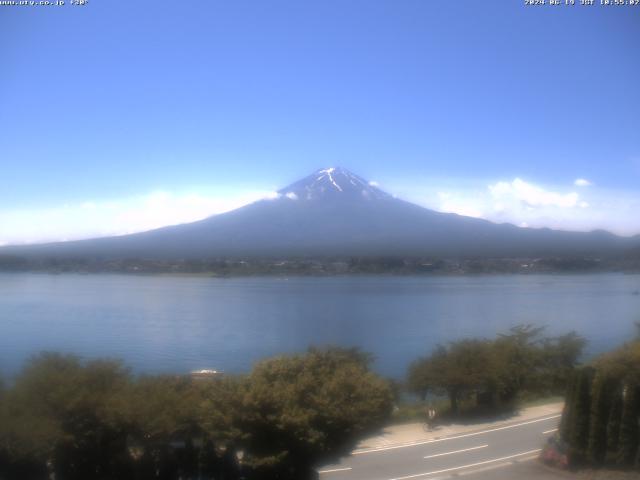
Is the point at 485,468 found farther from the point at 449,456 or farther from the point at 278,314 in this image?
the point at 278,314

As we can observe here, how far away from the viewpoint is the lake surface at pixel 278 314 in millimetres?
22234

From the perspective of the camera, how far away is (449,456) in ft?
28.6

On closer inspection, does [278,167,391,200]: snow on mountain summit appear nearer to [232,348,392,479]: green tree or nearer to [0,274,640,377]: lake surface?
[0,274,640,377]: lake surface

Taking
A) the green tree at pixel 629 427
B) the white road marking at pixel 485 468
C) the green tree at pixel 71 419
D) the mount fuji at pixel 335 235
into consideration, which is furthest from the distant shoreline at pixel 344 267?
the white road marking at pixel 485 468

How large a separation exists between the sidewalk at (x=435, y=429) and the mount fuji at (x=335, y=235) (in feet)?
120

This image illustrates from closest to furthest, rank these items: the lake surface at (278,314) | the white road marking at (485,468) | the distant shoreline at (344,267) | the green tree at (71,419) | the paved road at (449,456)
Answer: the green tree at (71,419)
the white road marking at (485,468)
the paved road at (449,456)
the lake surface at (278,314)
the distant shoreline at (344,267)

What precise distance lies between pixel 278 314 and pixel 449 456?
27616 millimetres

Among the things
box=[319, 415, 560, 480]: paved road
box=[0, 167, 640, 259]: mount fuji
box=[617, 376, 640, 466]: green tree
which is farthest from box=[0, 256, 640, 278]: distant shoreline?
box=[617, 376, 640, 466]: green tree

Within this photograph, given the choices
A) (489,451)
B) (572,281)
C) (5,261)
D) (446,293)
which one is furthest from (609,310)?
(5,261)

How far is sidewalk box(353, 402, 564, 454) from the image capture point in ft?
32.0

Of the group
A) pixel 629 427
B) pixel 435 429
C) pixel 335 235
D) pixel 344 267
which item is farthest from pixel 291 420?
pixel 335 235

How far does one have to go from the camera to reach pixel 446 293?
52.3 metres

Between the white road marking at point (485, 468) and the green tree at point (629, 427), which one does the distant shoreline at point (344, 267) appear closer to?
the green tree at point (629, 427)

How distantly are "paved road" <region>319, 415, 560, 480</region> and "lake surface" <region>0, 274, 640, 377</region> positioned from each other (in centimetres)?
571
